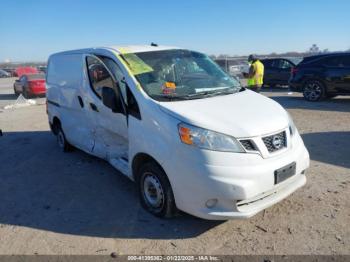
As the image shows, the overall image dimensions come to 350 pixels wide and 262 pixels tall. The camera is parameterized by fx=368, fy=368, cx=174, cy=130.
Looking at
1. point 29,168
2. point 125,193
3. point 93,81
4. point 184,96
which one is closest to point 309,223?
point 184,96

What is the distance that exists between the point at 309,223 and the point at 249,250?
0.85m

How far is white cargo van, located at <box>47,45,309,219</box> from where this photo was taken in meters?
3.49

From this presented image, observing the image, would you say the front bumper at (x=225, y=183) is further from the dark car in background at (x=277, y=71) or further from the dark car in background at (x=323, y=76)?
the dark car in background at (x=277, y=71)

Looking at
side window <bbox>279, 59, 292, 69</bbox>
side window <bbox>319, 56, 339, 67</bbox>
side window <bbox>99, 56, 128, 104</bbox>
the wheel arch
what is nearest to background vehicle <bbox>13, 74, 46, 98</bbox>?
side window <bbox>279, 59, 292, 69</bbox>

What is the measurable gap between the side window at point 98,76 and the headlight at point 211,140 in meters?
1.84

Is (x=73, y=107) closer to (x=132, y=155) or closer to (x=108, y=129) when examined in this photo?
(x=108, y=129)

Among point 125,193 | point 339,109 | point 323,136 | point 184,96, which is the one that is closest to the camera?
point 184,96

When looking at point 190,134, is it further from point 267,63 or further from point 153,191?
point 267,63

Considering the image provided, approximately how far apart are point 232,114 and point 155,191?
1230 millimetres

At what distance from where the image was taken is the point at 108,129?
520 centimetres

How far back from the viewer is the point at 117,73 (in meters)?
4.83

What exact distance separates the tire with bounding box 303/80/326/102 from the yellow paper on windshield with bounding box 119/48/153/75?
9169 mm

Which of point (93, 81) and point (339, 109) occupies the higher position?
point (93, 81)

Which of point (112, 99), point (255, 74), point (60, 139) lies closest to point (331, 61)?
point (255, 74)
